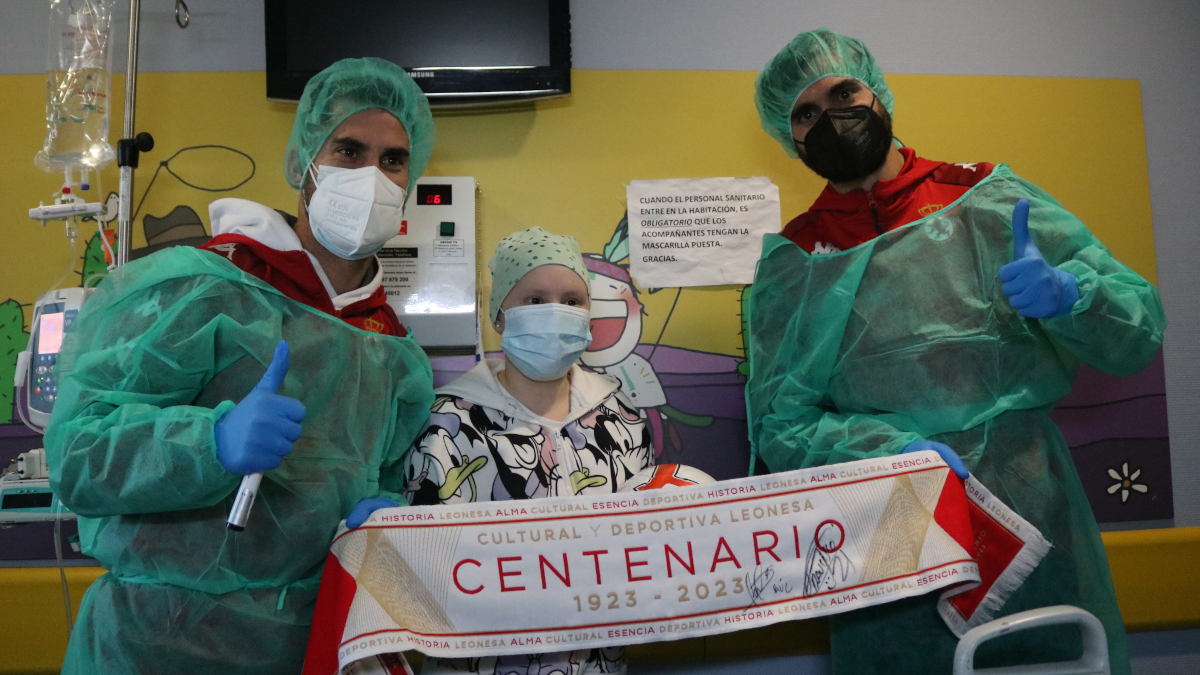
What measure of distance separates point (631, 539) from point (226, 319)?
3.24 ft

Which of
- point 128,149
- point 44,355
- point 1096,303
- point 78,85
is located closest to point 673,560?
point 1096,303

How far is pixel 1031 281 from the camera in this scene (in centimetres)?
193

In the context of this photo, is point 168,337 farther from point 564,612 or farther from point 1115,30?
point 1115,30

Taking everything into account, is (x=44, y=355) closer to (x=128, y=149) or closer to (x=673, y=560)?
(x=128, y=149)

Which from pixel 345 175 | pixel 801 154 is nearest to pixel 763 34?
pixel 801 154

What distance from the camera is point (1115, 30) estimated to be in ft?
10.8

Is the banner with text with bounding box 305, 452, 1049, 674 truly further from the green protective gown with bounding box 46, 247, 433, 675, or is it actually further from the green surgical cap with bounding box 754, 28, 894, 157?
the green surgical cap with bounding box 754, 28, 894, 157

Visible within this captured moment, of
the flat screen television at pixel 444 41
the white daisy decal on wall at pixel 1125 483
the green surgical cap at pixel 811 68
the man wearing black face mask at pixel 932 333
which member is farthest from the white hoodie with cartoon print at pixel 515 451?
the white daisy decal on wall at pixel 1125 483

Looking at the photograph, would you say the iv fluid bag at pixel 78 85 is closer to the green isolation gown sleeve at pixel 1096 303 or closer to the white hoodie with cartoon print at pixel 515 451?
the white hoodie with cartoon print at pixel 515 451

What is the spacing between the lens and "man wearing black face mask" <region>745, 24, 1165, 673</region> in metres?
2.05

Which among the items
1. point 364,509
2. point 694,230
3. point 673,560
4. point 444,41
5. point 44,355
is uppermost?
point 444,41

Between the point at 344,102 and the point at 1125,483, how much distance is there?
9.52ft

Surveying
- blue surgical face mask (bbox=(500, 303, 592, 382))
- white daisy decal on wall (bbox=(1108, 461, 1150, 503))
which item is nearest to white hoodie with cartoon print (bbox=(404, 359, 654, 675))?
blue surgical face mask (bbox=(500, 303, 592, 382))

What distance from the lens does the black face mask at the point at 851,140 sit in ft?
7.45
